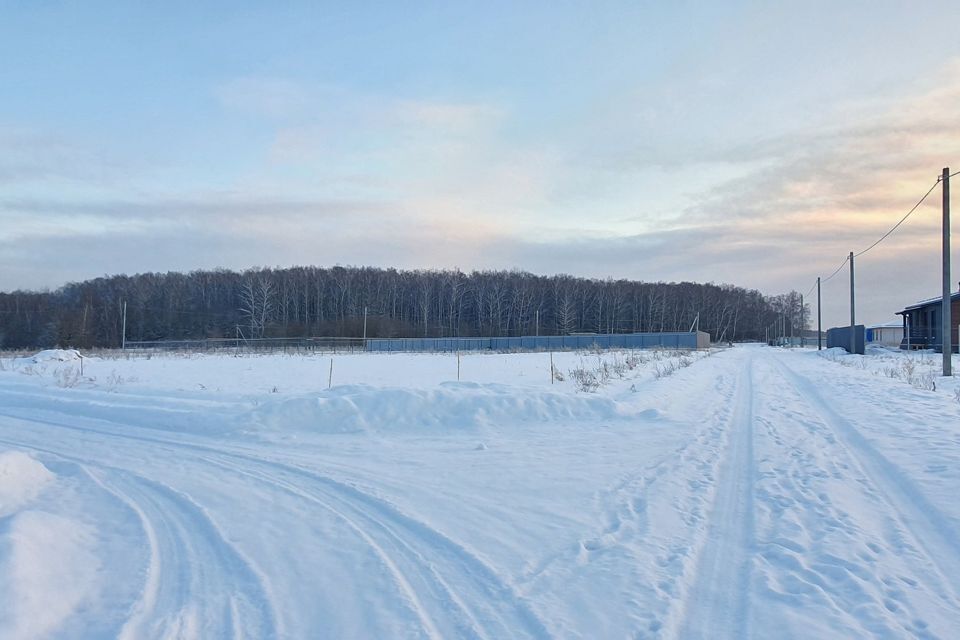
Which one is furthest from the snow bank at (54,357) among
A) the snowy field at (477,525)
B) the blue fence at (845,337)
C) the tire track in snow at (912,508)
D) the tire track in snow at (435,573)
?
the blue fence at (845,337)

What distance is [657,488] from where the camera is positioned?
6.67 meters

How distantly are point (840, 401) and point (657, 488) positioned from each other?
1090 cm

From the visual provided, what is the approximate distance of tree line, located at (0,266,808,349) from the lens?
278 feet

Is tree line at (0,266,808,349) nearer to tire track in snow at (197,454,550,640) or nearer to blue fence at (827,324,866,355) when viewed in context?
blue fence at (827,324,866,355)

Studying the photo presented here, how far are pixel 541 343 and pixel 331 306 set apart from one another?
42.3m

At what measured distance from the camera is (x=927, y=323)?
165 ft

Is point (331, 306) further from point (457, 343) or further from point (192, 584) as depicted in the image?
point (192, 584)

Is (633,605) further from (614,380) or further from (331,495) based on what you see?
(614,380)

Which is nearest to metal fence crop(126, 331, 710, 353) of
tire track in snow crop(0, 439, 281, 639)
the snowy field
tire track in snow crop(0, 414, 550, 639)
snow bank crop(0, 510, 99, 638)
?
the snowy field

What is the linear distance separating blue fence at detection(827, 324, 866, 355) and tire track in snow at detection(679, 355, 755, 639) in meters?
48.1

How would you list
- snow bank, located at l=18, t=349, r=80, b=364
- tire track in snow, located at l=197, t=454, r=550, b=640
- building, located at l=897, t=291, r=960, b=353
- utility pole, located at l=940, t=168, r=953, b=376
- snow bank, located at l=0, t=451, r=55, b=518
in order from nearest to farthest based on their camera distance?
tire track in snow, located at l=197, t=454, r=550, b=640, snow bank, located at l=0, t=451, r=55, b=518, utility pole, located at l=940, t=168, r=953, b=376, snow bank, located at l=18, t=349, r=80, b=364, building, located at l=897, t=291, r=960, b=353

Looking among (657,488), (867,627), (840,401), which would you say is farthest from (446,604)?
(840,401)

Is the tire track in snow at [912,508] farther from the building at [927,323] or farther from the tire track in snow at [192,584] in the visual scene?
the building at [927,323]

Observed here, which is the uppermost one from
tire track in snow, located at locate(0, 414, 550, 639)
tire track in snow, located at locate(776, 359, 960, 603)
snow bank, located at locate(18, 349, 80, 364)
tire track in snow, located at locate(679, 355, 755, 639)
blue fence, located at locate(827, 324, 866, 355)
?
blue fence, located at locate(827, 324, 866, 355)
